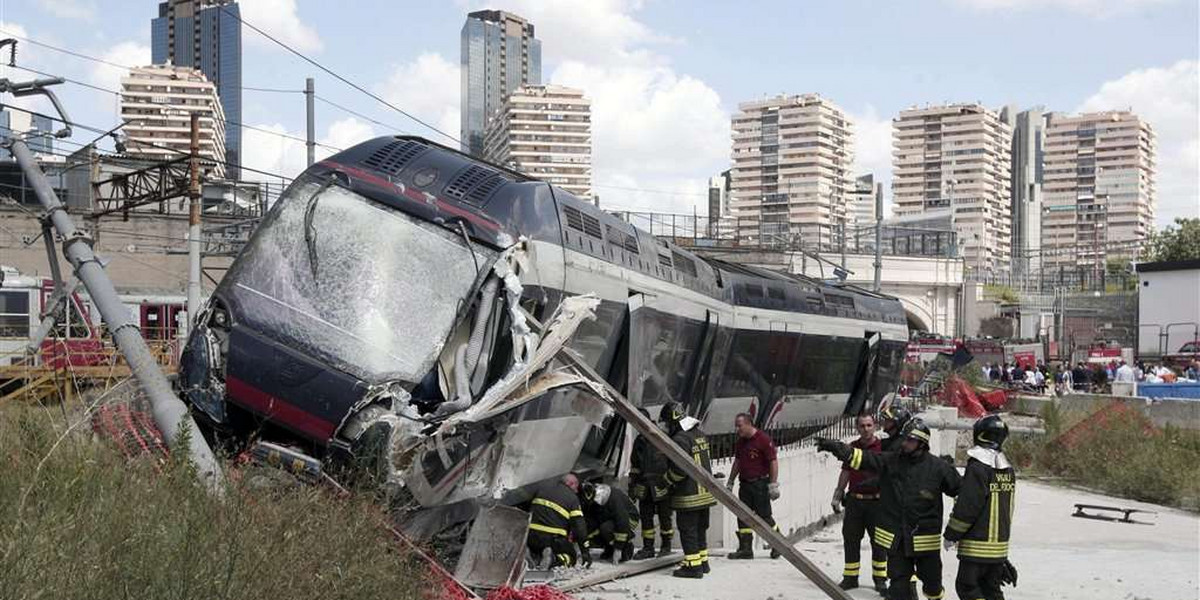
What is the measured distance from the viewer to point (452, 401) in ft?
27.1

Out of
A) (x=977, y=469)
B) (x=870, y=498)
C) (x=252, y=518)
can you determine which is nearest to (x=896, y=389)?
(x=870, y=498)

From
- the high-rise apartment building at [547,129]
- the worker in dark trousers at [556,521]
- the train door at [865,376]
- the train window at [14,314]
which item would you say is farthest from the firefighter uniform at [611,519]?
the high-rise apartment building at [547,129]

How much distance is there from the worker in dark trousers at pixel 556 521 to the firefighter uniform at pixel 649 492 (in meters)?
1.32

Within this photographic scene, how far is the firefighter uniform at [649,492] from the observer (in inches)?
456

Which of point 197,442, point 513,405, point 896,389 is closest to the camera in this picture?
point 197,442

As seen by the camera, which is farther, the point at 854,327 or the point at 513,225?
the point at 854,327

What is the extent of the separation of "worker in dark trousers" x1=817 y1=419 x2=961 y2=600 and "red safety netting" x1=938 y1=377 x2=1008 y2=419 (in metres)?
18.7

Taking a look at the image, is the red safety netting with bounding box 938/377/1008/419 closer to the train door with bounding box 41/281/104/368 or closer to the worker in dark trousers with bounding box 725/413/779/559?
the worker in dark trousers with bounding box 725/413/779/559

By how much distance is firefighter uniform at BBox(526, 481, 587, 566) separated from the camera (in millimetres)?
10125

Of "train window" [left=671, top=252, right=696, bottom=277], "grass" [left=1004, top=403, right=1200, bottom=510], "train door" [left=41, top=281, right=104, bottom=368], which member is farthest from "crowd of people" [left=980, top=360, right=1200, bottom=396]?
"train door" [left=41, top=281, right=104, bottom=368]

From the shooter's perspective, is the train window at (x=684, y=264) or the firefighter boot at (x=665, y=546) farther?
the train window at (x=684, y=264)

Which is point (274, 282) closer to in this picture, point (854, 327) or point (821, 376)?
point (821, 376)

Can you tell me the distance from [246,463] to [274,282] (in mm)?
1444

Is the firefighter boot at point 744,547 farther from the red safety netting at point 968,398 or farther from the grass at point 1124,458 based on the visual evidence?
the red safety netting at point 968,398
